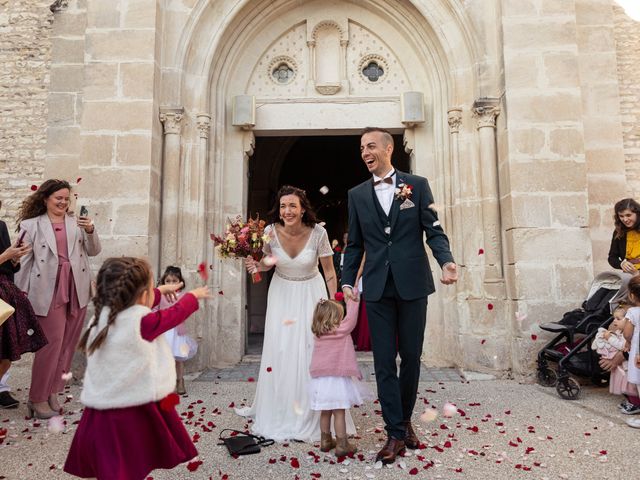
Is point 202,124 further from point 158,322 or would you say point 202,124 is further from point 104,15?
point 158,322

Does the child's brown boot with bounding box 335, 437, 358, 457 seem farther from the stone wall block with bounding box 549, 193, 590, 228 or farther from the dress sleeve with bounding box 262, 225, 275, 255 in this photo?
the stone wall block with bounding box 549, 193, 590, 228

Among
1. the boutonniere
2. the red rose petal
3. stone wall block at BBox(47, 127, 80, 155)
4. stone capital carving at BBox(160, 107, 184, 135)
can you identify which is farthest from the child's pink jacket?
stone wall block at BBox(47, 127, 80, 155)

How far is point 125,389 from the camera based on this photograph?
2107 millimetres

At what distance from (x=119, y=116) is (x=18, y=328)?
3.02 metres

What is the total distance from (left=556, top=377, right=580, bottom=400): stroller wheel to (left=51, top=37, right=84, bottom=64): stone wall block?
7.53 metres

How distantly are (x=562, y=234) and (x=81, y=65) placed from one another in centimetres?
702

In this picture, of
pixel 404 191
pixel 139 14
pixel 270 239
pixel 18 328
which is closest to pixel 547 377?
pixel 404 191

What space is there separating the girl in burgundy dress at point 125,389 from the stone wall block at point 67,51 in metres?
5.92

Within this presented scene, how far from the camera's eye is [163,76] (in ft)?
20.3

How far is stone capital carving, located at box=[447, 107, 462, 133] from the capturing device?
244 inches

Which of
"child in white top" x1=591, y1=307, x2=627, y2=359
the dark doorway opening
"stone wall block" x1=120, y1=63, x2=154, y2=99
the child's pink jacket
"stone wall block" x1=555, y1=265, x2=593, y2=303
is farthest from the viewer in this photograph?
the dark doorway opening

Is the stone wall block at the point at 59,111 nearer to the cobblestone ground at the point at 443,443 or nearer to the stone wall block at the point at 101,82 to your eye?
the stone wall block at the point at 101,82

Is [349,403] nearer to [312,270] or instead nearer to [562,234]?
[312,270]

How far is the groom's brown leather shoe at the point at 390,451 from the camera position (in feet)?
9.58
